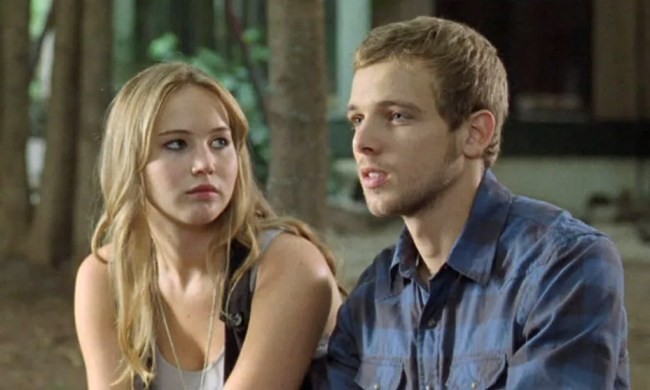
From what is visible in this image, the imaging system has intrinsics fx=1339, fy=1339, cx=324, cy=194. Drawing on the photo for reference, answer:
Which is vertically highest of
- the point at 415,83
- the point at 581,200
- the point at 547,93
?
the point at 415,83

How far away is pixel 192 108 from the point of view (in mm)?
3012

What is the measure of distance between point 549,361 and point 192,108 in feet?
3.59

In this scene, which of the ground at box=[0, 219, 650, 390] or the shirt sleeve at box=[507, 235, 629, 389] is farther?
the ground at box=[0, 219, 650, 390]

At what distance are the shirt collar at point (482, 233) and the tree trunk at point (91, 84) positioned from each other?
497 cm

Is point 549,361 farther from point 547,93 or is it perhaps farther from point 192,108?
point 547,93

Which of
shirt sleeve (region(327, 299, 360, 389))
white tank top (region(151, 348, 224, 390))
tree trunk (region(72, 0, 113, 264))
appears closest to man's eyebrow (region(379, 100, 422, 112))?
shirt sleeve (region(327, 299, 360, 389))

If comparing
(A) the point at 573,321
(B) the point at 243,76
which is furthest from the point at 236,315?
(B) the point at 243,76

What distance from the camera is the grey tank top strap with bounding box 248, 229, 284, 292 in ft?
9.93

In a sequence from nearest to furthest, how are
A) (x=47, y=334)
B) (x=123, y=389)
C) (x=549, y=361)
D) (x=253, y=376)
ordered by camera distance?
(x=549, y=361) < (x=253, y=376) < (x=123, y=389) < (x=47, y=334)

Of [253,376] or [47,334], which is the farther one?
[47,334]

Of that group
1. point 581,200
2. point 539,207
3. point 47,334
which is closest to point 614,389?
point 539,207

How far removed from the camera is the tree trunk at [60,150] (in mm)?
7535

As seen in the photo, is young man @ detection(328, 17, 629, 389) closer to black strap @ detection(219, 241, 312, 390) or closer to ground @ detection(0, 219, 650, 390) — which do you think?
black strap @ detection(219, 241, 312, 390)

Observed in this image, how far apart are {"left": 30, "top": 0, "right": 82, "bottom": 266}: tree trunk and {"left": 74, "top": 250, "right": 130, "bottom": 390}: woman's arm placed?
449cm
